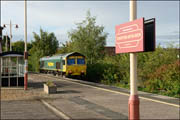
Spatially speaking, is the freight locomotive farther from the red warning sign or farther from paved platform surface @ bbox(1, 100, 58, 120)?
the red warning sign

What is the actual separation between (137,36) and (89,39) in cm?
3499

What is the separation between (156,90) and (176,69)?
84.0 inches

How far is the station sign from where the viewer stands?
5.50 m

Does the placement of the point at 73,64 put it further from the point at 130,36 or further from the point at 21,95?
the point at 130,36

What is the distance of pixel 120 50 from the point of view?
6.32 metres

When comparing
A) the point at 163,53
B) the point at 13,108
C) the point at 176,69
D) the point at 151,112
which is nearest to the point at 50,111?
the point at 13,108

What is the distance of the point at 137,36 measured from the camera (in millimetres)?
5727

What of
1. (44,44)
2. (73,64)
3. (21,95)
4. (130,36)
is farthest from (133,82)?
(44,44)

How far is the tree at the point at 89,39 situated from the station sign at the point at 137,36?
3339cm

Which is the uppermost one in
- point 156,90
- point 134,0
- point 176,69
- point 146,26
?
point 134,0

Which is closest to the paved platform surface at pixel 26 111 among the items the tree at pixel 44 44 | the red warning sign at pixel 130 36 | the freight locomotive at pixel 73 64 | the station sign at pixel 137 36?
the red warning sign at pixel 130 36

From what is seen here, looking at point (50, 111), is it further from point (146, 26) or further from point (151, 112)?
point (146, 26)

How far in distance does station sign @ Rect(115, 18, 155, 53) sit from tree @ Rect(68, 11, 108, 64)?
33391mm

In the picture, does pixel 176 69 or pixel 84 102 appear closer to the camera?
pixel 84 102
